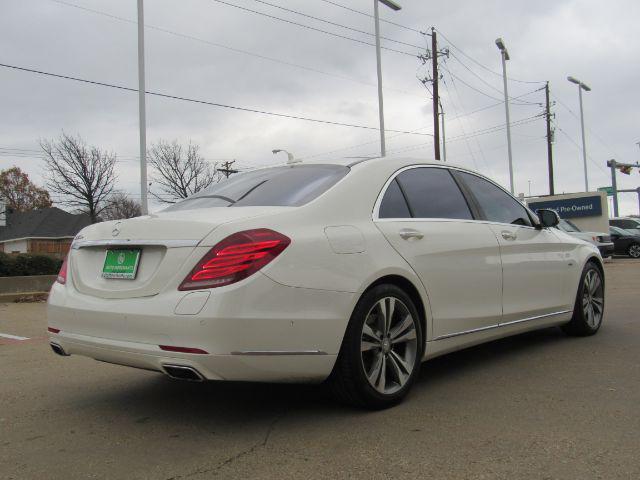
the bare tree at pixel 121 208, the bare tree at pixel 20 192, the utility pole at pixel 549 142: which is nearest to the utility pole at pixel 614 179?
the utility pole at pixel 549 142

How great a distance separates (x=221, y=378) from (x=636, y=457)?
2013 mm

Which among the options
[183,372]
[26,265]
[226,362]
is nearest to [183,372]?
[183,372]

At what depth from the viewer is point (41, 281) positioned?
15.9m

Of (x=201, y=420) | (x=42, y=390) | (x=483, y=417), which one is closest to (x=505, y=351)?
(x=483, y=417)

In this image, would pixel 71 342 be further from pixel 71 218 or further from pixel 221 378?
pixel 71 218

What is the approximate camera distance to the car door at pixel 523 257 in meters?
4.73

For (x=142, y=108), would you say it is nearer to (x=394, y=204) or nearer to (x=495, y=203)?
(x=495, y=203)

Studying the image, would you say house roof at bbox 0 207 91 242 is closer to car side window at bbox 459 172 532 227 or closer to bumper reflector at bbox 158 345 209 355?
car side window at bbox 459 172 532 227

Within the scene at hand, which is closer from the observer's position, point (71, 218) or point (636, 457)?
point (636, 457)

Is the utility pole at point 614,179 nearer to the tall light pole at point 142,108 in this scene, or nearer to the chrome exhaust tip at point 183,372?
the tall light pole at point 142,108

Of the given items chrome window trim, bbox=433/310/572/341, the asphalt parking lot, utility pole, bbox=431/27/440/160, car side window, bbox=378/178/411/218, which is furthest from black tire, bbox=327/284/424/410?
utility pole, bbox=431/27/440/160

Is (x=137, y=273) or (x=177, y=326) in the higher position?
(x=137, y=273)

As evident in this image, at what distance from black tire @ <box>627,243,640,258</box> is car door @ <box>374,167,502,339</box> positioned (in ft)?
80.1

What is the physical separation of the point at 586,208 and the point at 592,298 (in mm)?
22926
